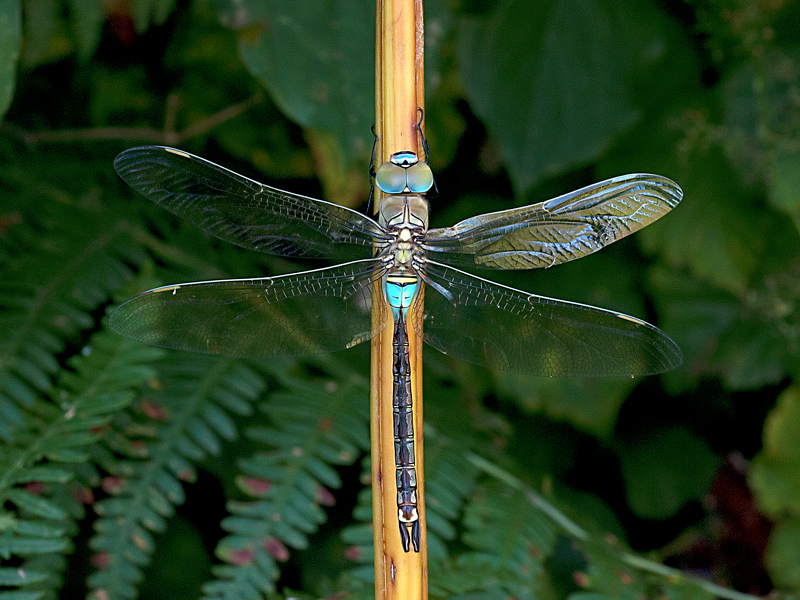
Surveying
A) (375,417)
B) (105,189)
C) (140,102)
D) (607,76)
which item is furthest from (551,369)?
(140,102)

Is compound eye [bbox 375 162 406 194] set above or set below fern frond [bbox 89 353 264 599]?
above

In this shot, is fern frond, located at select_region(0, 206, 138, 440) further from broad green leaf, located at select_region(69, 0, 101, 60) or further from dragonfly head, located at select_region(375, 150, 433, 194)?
dragonfly head, located at select_region(375, 150, 433, 194)

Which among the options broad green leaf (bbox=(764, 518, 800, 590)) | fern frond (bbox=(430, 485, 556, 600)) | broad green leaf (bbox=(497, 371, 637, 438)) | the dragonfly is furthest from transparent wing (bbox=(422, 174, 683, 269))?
broad green leaf (bbox=(764, 518, 800, 590))

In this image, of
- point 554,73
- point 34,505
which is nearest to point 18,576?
point 34,505

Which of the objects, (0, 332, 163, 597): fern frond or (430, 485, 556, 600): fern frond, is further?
(430, 485, 556, 600): fern frond

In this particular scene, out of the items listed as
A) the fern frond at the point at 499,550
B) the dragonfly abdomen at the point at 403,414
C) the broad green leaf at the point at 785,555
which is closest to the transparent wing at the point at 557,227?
the dragonfly abdomen at the point at 403,414

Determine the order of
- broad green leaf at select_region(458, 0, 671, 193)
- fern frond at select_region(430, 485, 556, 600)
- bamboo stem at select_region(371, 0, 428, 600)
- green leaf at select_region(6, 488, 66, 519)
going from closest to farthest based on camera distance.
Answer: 1. bamboo stem at select_region(371, 0, 428, 600)
2. green leaf at select_region(6, 488, 66, 519)
3. fern frond at select_region(430, 485, 556, 600)
4. broad green leaf at select_region(458, 0, 671, 193)

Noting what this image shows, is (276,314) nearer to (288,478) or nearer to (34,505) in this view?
(288,478)
